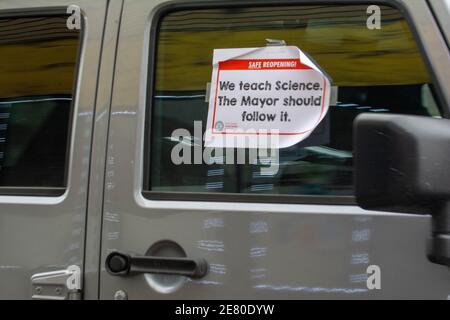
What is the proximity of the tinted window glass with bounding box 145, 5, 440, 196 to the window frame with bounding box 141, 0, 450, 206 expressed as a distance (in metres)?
0.01

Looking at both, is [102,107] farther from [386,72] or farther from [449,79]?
[449,79]

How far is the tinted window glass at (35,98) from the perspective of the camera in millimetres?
2371

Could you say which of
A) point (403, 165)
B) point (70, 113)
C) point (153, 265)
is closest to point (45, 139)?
point (70, 113)

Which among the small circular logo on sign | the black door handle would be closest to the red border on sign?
the small circular logo on sign

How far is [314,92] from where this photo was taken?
213 cm

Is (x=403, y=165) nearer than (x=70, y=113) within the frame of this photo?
Yes

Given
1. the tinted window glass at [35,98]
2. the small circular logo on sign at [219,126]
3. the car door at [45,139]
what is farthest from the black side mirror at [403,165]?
the tinted window glass at [35,98]

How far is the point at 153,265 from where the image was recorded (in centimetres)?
213

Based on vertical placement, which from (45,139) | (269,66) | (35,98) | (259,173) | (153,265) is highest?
(269,66)

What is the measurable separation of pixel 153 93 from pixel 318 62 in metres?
0.61

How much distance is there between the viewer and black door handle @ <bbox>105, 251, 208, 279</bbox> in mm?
2090

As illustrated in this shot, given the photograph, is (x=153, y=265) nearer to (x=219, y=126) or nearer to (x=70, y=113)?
(x=219, y=126)

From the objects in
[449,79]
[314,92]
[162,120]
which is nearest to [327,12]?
[314,92]

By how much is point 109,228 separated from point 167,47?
0.69m
